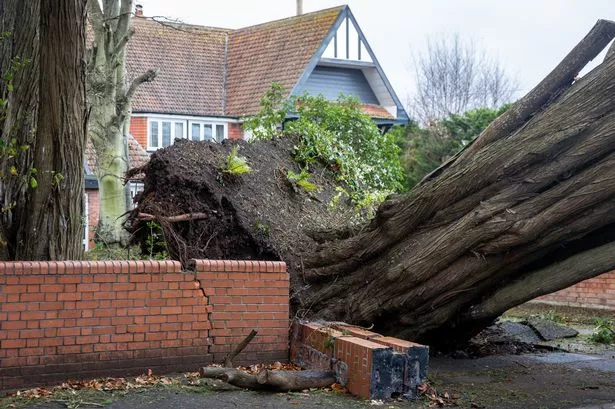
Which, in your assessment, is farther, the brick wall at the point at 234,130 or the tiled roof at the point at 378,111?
the tiled roof at the point at 378,111

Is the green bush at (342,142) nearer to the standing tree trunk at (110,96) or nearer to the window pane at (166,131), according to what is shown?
the standing tree trunk at (110,96)

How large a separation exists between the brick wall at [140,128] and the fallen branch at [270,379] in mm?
29083

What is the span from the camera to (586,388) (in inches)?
348

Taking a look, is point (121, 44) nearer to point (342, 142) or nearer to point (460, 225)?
point (342, 142)

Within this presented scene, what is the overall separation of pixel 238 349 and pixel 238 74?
31.3 meters

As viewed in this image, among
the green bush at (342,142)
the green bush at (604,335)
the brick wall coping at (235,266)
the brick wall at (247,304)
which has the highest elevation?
the green bush at (342,142)

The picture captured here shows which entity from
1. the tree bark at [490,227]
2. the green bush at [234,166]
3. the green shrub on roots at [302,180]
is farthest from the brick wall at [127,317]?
the green shrub on roots at [302,180]

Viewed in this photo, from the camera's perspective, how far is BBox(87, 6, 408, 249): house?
121 feet

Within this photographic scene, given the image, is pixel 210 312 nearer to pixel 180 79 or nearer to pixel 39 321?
pixel 39 321

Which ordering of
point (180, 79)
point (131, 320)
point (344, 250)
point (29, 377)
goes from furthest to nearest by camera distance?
point (180, 79), point (344, 250), point (131, 320), point (29, 377)

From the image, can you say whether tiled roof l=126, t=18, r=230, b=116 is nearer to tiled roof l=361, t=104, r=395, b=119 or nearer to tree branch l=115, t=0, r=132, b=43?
tiled roof l=361, t=104, r=395, b=119

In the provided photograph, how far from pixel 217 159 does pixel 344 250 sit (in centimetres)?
215

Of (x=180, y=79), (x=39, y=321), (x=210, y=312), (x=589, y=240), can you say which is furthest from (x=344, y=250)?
(x=180, y=79)

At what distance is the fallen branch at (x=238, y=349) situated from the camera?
8.95 meters
